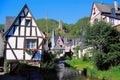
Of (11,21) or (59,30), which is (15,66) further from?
(59,30)

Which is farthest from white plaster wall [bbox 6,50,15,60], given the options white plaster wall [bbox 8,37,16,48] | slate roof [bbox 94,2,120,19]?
slate roof [bbox 94,2,120,19]

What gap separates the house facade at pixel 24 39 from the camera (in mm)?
33969

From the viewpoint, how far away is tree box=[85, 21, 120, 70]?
2762cm

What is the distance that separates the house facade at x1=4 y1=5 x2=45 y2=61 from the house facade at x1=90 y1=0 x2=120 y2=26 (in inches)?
675

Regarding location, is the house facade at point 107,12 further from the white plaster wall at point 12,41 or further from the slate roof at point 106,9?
the white plaster wall at point 12,41

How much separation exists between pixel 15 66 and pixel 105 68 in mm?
12096

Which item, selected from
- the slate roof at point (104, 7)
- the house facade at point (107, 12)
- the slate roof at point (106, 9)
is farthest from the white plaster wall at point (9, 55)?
the slate roof at point (104, 7)

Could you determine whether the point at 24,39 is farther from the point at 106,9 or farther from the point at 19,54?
the point at 106,9

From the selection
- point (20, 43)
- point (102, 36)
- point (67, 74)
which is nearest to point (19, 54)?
point (20, 43)

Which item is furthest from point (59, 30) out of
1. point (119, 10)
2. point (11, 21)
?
point (11, 21)

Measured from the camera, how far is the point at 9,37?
33.9 meters

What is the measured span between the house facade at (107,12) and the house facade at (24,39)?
17.1 metres

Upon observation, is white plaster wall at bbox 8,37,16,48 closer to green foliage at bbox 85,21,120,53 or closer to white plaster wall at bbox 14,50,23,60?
white plaster wall at bbox 14,50,23,60

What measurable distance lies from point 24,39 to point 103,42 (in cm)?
1224
